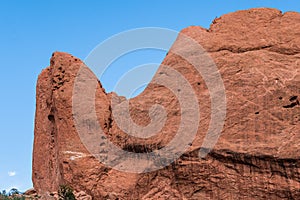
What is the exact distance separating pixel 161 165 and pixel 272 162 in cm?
411

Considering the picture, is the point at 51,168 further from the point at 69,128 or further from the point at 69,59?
the point at 69,59

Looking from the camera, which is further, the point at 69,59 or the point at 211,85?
the point at 69,59

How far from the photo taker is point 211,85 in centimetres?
2323

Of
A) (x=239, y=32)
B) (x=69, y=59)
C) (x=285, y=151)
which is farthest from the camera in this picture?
(x=69, y=59)

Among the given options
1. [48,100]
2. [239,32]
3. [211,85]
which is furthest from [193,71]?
[48,100]

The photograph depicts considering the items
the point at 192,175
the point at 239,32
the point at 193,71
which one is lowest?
the point at 192,175

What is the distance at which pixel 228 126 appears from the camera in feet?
73.2

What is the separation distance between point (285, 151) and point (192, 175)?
3505 mm

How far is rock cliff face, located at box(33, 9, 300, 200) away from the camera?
21750 mm

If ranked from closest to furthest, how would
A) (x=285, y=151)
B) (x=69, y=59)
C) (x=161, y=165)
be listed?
(x=285, y=151) → (x=161, y=165) → (x=69, y=59)

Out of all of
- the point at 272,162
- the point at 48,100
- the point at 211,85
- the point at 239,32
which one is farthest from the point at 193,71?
the point at 48,100

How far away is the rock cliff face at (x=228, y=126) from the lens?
71.4ft

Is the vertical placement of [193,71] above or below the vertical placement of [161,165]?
above

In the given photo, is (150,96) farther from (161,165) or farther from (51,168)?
(51,168)
